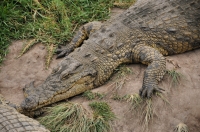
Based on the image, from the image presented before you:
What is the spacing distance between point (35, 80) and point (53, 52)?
0.66 metres

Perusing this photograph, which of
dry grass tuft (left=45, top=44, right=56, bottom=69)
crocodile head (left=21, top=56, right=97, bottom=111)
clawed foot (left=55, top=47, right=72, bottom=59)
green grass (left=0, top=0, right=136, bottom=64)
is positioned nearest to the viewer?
crocodile head (left=21, top=56, right=97, bottom=111)

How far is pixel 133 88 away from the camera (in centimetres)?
484

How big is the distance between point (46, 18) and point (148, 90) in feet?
8.42

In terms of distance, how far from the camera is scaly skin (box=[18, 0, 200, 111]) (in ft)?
16.1

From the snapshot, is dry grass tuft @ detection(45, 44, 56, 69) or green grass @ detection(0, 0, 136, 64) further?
green grass @ detection(0, 0, 136, 64)

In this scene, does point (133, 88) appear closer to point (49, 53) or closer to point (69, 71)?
point (69, 71)

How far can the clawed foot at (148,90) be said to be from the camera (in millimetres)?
4594

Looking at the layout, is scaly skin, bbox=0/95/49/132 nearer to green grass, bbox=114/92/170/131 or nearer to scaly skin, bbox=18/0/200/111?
scaly skin, bbox=18/0/200/111

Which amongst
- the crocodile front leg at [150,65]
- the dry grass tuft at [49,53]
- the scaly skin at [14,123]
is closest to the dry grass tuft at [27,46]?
the dry grass tuft at [49,53]

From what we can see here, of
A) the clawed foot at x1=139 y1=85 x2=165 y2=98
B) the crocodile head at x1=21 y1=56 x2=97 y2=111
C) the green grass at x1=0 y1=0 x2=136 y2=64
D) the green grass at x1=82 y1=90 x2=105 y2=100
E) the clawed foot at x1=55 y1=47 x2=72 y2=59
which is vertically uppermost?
the green grass at x1=0 y1=0 x2=136 y2=64

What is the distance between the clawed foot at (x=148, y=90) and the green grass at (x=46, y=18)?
6.53 ft

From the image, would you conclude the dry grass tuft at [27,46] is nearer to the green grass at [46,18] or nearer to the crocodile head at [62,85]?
the green grass at [46,18]

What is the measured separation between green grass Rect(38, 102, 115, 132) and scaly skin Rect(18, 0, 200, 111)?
0.27m

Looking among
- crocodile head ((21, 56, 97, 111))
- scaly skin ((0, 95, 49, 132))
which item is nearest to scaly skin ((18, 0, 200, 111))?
crocodile head ((21, 56, 97, 111))
